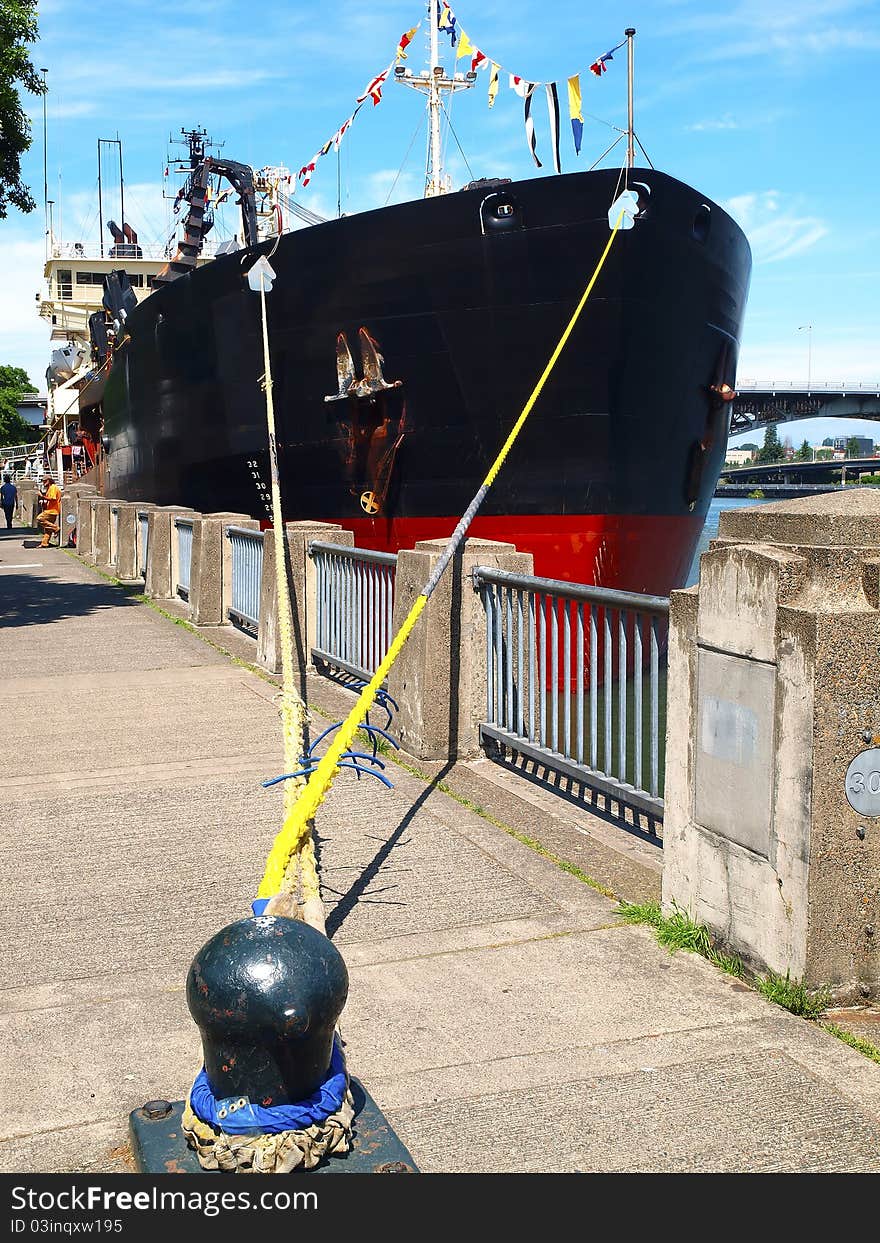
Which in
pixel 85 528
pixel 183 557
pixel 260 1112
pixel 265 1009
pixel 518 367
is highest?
pixel 518 367

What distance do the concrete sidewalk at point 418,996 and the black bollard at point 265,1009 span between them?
1.79 feet

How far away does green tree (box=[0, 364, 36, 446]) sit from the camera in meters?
110

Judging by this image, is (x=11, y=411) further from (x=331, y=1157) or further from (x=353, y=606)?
(x=331, y=1157)

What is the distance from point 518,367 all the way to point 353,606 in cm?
669

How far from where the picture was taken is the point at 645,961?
4.26 m

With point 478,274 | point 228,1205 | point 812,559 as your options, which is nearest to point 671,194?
point 478,274

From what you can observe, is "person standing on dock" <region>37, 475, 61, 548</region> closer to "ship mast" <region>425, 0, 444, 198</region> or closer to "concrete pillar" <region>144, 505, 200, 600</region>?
"ship mast" <region>425, 0, 444, 198</region>

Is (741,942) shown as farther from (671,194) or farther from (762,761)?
(671,194)

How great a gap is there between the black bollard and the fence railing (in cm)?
1248

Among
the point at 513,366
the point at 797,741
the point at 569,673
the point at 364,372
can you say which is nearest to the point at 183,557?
the point at 364,372

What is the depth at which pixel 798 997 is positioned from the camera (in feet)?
12.5

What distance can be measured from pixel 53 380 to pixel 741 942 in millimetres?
40581

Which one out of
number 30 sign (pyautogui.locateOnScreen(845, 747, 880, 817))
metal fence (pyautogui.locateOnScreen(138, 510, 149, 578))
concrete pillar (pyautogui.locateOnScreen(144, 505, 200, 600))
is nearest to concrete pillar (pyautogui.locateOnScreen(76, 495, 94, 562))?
metal fence (pyautogui.locateOnScreen(138, 510, 149, 578))

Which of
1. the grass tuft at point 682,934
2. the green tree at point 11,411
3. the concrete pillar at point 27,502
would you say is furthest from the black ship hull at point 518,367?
the green tree at point 11,411
